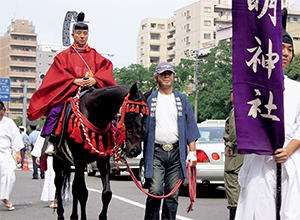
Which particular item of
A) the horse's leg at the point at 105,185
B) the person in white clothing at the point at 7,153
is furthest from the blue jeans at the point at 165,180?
the person in white clothing at the point at 7,153

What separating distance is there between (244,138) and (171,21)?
117084 mm

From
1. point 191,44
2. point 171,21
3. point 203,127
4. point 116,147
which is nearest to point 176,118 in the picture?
point 116,147

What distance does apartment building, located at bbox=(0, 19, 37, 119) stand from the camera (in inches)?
5290

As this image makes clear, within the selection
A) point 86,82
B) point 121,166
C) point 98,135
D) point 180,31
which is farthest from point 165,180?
point 180,31

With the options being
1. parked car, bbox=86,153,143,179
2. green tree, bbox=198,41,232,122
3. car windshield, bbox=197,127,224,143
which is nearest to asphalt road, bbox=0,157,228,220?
parked car, bbox=86,153,143,179

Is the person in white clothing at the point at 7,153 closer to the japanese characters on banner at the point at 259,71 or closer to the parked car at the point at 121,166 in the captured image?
the parked car at the point at 121,166

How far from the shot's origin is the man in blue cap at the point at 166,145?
6289 mm

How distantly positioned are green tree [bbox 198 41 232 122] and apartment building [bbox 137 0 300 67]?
34.3 meters

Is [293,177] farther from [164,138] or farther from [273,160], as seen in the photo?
[164,138]

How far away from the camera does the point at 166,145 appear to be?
632 centimetres

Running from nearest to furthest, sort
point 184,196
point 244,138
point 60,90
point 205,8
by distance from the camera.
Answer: point 244,138 < point 60,90 < point 184,196 < point 205,8

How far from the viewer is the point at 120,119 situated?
5.68 metres

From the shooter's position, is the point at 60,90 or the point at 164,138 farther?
the point at 60,90

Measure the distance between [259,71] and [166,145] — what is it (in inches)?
95.1
